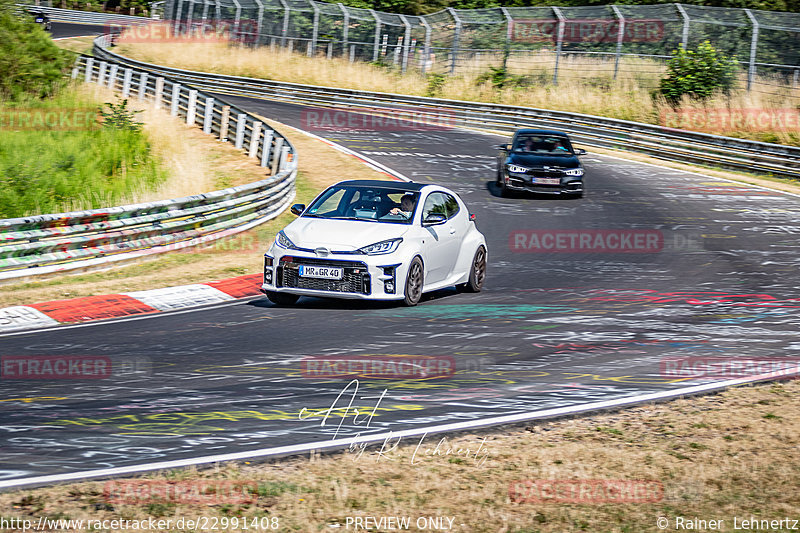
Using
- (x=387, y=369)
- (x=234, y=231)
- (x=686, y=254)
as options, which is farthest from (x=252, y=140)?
(x=387, y=369)

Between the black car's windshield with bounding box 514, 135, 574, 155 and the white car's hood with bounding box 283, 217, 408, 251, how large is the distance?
1285cm

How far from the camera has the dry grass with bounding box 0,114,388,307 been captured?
42.6 feet

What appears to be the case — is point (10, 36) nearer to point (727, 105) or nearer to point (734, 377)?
point (727, 105)

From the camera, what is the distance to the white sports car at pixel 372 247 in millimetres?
11211

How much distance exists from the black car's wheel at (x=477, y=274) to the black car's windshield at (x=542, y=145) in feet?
35.9

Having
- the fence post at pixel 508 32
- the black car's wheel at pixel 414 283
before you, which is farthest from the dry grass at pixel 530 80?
the black car's wheel at pixel 414 283

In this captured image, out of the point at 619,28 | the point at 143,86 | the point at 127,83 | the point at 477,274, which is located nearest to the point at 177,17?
the point at 127,83

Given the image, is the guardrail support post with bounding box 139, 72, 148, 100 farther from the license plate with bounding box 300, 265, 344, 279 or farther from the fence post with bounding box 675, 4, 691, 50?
the license plate with bounding box 300, 265, 344, 279

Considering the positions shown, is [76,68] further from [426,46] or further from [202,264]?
[202,264]

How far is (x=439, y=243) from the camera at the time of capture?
12289 mm

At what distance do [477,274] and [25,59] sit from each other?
76.7 ft

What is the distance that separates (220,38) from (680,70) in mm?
27466

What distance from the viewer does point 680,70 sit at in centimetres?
3675

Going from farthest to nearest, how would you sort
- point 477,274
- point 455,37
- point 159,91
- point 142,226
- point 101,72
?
point 455,37, point 101,72, point 159,91, point 142,226, point 477,274
